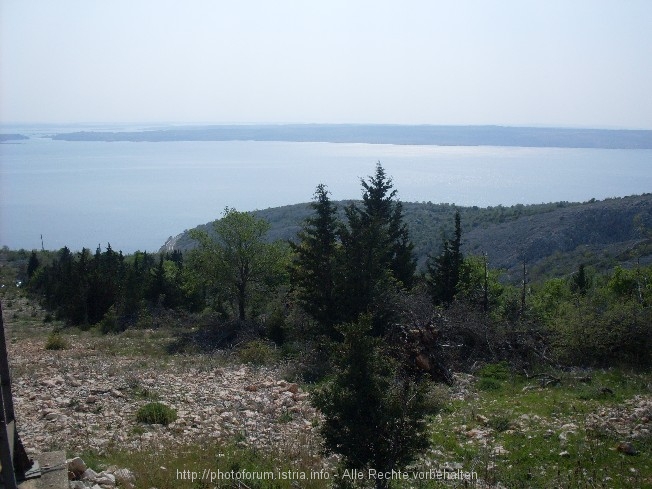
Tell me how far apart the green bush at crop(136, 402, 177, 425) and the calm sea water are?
221 feet

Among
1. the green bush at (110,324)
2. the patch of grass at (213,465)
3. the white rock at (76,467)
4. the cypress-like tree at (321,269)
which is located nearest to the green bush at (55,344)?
the green bush at (110,324)

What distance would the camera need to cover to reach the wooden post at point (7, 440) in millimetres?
4145

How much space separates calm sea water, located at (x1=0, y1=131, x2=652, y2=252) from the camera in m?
89.9

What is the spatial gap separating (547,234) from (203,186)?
9829cm

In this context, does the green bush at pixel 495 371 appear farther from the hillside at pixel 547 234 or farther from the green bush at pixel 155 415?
the hillside at pixel 547 234

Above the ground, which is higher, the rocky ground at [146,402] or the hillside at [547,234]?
the rocky ground at [146,402]

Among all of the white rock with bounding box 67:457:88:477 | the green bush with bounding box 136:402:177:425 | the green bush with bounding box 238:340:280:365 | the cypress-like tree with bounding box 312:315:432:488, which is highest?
the cypress-like tree with bounding box 312:315:432:488

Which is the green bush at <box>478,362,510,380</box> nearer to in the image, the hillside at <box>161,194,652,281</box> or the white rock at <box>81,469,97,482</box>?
the white rock at <box>81,469,97,482</box>

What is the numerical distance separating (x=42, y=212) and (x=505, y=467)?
3992 inches

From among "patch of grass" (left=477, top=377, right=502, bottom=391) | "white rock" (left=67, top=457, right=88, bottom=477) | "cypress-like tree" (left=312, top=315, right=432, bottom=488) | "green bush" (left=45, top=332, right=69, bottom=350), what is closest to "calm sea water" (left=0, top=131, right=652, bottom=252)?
"green bush" (left=45, top=332, right=69, bottom=350)

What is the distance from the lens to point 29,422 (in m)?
9.49

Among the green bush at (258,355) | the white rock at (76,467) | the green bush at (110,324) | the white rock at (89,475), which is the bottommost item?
the green bush at (110,324)

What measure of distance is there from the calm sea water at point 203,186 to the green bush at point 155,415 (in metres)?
67.2

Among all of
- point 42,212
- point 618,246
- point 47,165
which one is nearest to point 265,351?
point 618,246
